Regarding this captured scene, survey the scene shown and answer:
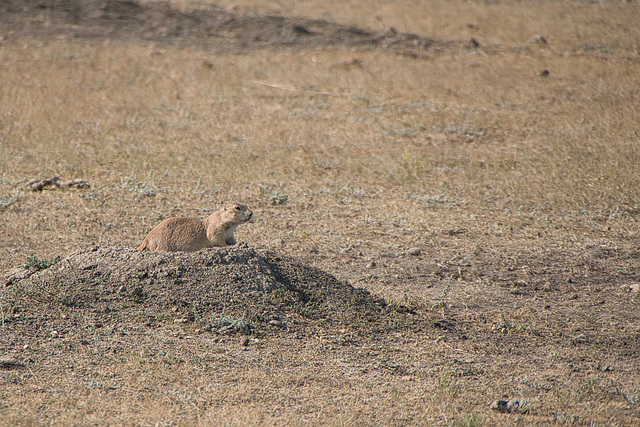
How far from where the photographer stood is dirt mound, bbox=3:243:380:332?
552cm

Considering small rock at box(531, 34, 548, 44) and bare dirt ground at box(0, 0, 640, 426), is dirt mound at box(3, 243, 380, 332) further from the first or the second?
small rock at box(531, 34, 548, 44)

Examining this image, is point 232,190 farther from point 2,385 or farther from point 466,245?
point 2,385

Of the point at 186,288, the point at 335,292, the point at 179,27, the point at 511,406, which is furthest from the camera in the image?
the point at 179,27

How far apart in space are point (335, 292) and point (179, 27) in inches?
503

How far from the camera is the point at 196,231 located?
19.9 feet

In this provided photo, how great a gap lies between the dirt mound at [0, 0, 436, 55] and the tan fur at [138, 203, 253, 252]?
10505 mm

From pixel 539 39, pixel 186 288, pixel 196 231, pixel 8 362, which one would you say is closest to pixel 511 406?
pixel 186 288

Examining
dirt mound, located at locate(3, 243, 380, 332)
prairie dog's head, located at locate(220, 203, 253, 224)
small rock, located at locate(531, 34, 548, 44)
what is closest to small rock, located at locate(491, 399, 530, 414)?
dirt mound, located at locate(3, 243, 380, 332)

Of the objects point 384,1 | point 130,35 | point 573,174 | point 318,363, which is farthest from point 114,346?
point 384,1

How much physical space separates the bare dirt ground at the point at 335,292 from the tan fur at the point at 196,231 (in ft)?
0.71

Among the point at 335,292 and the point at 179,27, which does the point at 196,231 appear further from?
the point at 179,27

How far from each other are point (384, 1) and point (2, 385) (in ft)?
56.5

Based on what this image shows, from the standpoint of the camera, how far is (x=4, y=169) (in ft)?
31.4

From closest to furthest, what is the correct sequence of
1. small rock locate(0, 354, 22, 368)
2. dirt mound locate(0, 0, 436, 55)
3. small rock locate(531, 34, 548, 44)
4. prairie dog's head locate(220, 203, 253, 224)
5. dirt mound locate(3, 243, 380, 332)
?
1. small rock locate(0, 354, 22, 368)
2. dirt mound locate(3, 243, 380, 332)
3. prairie dog's head locate(220, 203, 253, 224)
4. dirt mound locate(0, 0, 436, 55)
5. small rock locate(531, 34, 548, 44)
